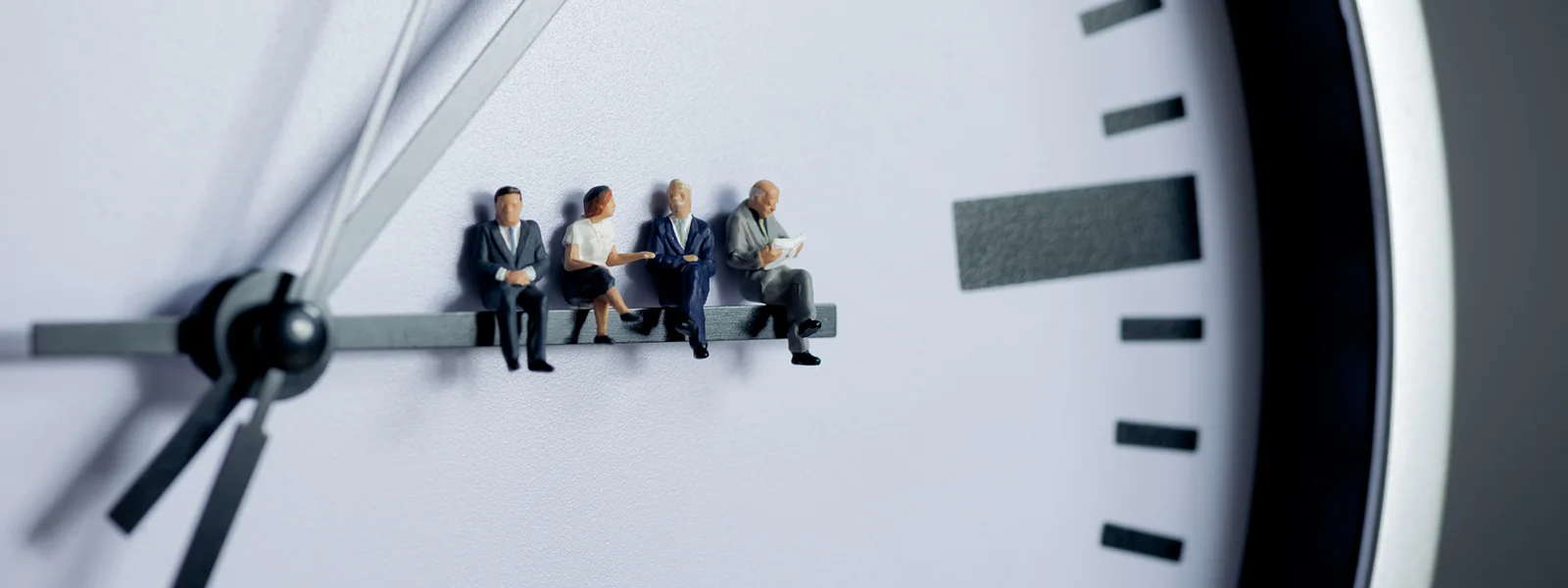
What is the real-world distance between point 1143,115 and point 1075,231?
0.32 ft

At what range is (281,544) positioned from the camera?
0.61 m

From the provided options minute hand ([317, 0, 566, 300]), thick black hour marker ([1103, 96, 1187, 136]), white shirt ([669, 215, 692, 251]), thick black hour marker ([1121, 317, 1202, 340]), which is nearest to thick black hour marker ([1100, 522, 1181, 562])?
thick black hour marker ([1121, 317, 1202, 340])

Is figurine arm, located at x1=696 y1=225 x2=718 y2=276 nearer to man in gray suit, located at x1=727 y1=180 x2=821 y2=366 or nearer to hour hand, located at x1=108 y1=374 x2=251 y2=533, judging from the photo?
man in gray suit, located at x1=727 y1=180 x2=821 y2=366

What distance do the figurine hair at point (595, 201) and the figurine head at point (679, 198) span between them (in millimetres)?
39

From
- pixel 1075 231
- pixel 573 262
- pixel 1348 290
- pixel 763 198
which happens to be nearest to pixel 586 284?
pixel 573 262

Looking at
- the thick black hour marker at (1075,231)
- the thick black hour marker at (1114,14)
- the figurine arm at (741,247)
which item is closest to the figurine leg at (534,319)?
the figurine arm at (741,247)

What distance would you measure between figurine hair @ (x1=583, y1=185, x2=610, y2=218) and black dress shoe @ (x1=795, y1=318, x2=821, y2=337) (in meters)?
0.12

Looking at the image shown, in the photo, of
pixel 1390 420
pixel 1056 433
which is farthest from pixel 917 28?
pixel 1390 420

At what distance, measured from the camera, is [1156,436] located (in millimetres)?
898

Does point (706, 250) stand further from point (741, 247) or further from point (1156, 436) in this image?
point (1156, 436)

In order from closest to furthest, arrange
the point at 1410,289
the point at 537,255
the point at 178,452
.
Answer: the point at 178,452, the point at 537,255, the point at 1410,289

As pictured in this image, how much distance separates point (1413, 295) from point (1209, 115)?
0.18 metres

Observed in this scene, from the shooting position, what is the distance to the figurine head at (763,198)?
0.70m

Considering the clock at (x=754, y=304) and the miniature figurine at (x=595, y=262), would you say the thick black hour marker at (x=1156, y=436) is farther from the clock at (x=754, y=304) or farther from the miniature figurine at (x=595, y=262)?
the miniature figurine at (x=595, y=262)
